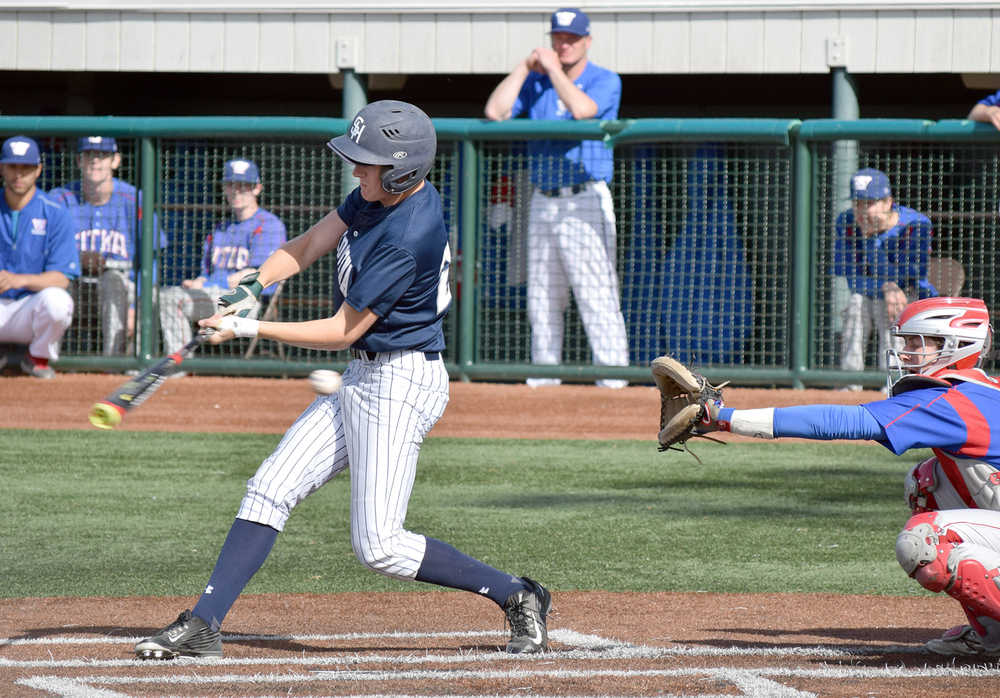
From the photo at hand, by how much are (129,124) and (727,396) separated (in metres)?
4.32

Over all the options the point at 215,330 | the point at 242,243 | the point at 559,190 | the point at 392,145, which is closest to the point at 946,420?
the point at 392,145

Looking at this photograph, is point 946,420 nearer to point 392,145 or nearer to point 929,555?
point 929,555

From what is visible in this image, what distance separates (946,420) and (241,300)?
206 cm

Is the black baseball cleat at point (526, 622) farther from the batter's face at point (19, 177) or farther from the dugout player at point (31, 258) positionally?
the batter's face at point (19, 177)

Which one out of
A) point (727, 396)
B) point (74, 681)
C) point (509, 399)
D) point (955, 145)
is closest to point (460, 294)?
point (509, 399)

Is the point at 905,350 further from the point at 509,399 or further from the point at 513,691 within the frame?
the point at 509,399

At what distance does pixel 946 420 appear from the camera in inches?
169

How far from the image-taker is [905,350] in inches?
182

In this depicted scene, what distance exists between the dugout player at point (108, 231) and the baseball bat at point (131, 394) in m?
5.90

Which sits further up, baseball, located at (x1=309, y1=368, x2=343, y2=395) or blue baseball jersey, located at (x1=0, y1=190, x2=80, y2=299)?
blue baseball jersey, located at (x1=0, y1=190, x2=80, y2=299)

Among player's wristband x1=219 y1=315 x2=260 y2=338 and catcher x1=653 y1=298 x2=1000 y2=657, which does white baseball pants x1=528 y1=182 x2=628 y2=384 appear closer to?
catcher x1=653 y1=298 x2=1000 y2=657

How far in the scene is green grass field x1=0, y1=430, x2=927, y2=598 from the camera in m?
6.28

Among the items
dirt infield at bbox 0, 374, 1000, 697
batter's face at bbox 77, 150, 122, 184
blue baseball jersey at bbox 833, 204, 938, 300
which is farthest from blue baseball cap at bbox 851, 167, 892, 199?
batter's face at bbox 77, 150, 122, 184

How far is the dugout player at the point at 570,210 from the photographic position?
32.3ft
